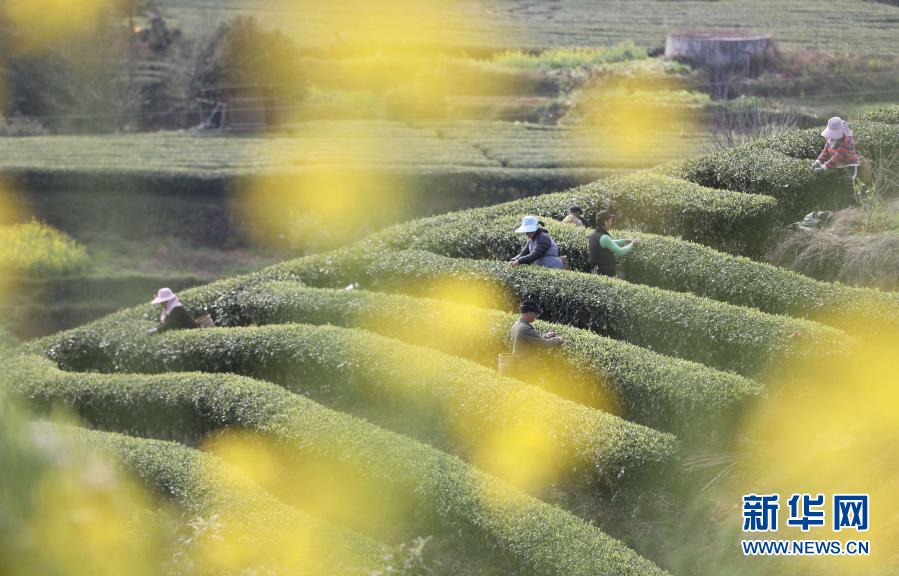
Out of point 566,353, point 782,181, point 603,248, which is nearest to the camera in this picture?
point 566,353

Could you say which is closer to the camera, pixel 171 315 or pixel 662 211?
pixel 171 315

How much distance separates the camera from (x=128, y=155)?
134ft

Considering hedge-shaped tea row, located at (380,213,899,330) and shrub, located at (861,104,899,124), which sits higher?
shrub, located at (861,104,899,124)

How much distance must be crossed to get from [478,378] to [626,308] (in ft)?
8.54

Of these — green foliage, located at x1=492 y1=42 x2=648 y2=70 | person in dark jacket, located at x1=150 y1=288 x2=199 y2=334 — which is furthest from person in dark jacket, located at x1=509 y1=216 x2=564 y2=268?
green foliage, located at x1=492 y1=42 x2=648 y2=70

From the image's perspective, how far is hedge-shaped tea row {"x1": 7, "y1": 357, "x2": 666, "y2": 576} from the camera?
11695 mm

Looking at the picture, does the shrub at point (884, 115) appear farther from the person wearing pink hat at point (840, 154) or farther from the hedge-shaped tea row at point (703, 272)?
the hedge-shaped tea row at point (703, 272)

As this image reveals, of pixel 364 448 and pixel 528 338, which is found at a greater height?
pixel 528 338

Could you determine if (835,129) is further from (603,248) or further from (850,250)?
(603,248)

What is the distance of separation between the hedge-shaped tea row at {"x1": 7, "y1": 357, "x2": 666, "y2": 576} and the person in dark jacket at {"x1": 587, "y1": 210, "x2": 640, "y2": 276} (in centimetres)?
474

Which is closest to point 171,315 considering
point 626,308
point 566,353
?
point 566,353

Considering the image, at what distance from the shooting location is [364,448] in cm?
1383

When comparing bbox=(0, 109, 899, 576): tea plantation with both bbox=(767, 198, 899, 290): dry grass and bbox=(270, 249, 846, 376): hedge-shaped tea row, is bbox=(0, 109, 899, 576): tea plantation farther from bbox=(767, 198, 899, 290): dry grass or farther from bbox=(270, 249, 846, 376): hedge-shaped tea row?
bbox=(767, 198, 899, 290): dry grass

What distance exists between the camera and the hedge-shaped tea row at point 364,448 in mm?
11695
